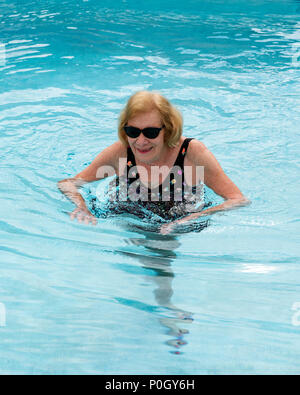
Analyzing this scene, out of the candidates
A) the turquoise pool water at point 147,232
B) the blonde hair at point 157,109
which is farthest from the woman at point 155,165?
the turquoise pool water at point 147,232

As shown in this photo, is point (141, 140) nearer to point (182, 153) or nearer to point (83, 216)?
point (182, 153)

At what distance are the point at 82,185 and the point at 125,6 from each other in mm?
7878

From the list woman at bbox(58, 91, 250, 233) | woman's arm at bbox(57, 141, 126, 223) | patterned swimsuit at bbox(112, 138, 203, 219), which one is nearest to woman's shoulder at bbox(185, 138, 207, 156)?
woman at bbox(58, 91, 250, 233)

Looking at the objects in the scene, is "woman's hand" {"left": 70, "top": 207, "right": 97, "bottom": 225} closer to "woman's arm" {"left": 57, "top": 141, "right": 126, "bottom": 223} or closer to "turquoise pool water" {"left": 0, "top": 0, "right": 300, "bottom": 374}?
"woman's arm" {"left": 57, "top": 141, "right": 126, "bottom": 223}

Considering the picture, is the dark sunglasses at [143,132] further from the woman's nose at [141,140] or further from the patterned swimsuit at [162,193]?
the patterned swimsuit at [162,193]

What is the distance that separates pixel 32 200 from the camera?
4129 millimetres

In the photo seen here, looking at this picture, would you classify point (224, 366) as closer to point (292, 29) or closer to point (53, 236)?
point (53, 236)

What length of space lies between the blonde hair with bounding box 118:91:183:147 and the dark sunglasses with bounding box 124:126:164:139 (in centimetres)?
7

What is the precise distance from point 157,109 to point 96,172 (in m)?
0.75

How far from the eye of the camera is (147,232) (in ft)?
11.1

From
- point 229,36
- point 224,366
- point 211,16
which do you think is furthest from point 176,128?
point 211,16

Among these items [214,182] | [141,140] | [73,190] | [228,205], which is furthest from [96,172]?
[228,205]

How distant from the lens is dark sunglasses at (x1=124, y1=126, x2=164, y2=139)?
3.10m

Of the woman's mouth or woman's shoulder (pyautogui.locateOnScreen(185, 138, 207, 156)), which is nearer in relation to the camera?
the woman's mouth
